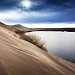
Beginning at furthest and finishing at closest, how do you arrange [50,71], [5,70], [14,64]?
[50,71]
[14,64]
[5,70]

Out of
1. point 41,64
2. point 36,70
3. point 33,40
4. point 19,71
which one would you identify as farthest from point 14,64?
point 33,40

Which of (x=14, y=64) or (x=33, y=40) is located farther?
(x=33, y=40)

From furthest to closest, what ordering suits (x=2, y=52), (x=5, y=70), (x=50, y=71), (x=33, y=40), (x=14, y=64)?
(x=33, y=40)
(x=50, y=71)
(x=2, y=52)
(x=14, y=64)
(x=5, y=70)

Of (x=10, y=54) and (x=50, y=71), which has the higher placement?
(x=10, y=54)

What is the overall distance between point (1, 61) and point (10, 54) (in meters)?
0.62

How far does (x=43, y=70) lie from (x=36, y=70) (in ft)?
0.78

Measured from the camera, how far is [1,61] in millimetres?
4211

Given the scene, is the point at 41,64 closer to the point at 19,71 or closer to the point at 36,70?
the point at 36,70

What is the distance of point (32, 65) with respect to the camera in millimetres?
4762

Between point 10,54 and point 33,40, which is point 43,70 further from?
point 33,40

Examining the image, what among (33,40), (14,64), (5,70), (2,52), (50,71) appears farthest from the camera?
(33,40)

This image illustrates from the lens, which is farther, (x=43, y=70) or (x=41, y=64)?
(x=41, y=64)

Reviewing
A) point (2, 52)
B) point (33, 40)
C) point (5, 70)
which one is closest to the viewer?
point (5, 70)

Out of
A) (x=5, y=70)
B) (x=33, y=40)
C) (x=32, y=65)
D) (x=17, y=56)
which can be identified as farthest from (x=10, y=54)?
(x=33, y=40)
